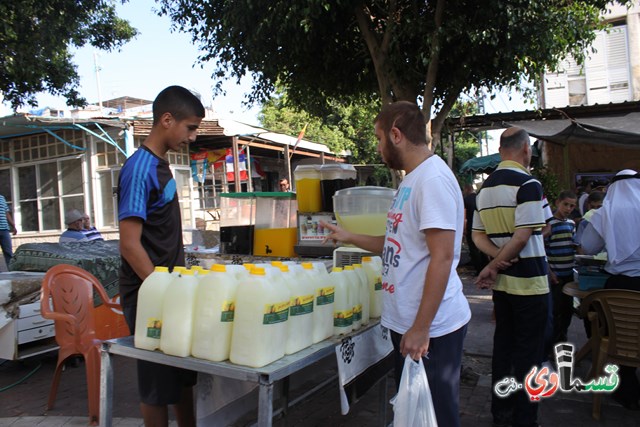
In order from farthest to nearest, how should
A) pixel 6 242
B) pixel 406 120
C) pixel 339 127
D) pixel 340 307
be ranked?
pixel 339 127 → pixel 6 242 → pixel 340 307 → pixel 406 120

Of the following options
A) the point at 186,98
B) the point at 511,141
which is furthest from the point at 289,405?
the point at 511,141

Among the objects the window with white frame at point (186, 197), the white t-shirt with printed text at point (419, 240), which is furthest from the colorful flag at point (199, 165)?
the white t-shirt with printed text at point (419, 240)

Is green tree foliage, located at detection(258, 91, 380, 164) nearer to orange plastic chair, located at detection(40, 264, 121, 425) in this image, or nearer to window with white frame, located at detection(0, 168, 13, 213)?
window with white frame, located at detection(0, 168, 13, 213)

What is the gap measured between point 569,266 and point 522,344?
6.93ft

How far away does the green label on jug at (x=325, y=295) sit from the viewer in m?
2.14

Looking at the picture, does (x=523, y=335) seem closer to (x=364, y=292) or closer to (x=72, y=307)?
(x=364, y=292)

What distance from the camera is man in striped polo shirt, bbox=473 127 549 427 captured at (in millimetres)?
2814

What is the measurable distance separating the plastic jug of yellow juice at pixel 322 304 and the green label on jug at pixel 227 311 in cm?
41

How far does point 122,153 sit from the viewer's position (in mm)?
11680

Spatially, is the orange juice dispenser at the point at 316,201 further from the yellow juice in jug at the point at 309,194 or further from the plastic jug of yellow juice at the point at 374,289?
the plastic jug of yellow juice at the point at 374,289

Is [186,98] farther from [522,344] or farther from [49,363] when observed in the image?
[49,363]

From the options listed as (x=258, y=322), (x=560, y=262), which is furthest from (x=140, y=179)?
(x=560, y=262)

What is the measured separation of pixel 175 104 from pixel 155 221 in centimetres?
60

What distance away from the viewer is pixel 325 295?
217 centimetres
